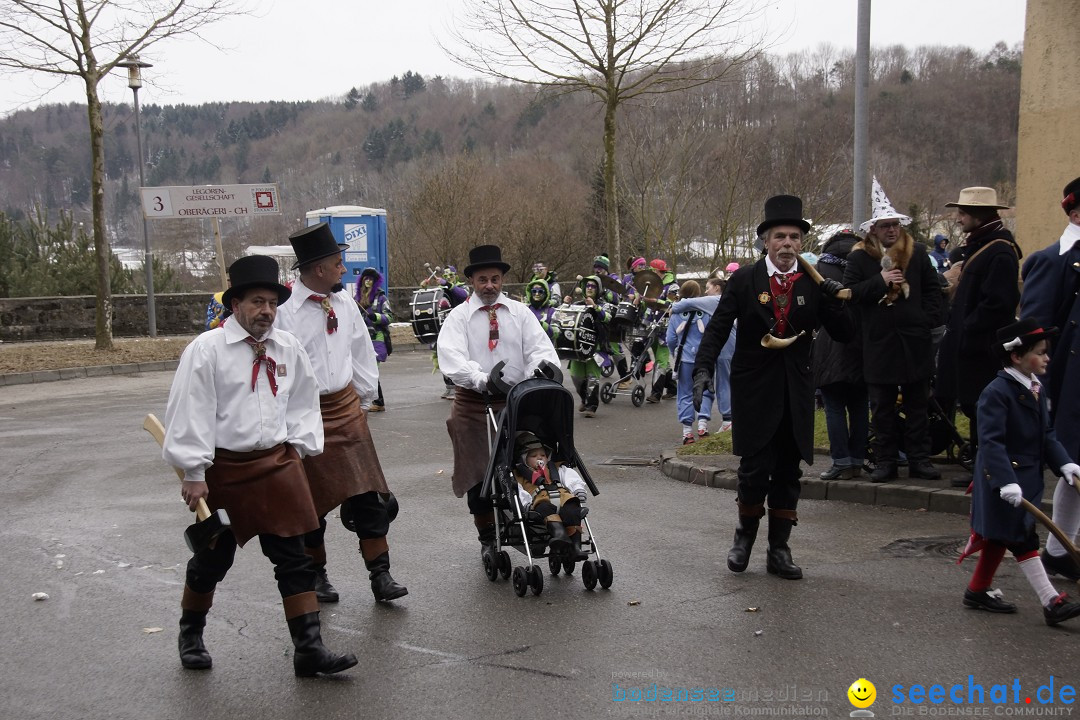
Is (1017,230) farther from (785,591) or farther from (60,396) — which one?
(60,396)

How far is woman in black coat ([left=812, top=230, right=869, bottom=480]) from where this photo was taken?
895 centimetres

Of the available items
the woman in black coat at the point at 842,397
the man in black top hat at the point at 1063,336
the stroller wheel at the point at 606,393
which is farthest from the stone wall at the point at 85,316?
the man in black top hat at the point at 1063,336

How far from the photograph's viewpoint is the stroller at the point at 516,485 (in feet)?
21.1

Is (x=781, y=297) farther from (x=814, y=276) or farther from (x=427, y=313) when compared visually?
(x=427, y=313)

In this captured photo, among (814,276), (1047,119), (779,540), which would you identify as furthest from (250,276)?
A: (1047,119)

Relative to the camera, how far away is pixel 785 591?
6.31 metres

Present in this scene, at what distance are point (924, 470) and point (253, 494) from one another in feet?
18.9

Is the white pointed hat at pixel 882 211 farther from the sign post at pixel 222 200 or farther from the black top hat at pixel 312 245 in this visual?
the sign post at pixel 222 200

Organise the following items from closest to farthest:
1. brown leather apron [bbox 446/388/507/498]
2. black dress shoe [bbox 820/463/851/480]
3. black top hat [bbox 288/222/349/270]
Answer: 1. black top hat [bbox 288/222/349/270]
2. brown leather apron [bbox 446/388/507/498]
3. black dress shoe [bbox 820/463/851/480]

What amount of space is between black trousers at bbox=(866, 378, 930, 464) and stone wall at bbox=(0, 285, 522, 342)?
80.0 ft

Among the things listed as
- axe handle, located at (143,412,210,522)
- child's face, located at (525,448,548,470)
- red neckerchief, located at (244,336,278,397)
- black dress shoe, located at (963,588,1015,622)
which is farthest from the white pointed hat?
axe handle, located at (143,412,210,522)

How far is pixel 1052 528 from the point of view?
5559mm

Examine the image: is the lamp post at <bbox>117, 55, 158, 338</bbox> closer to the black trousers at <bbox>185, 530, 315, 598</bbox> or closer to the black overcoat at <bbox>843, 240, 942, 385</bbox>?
the black overcoat at <bbox>843, 240, 942, 385</bbox>

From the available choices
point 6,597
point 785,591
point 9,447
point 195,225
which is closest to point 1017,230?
point 785,591
